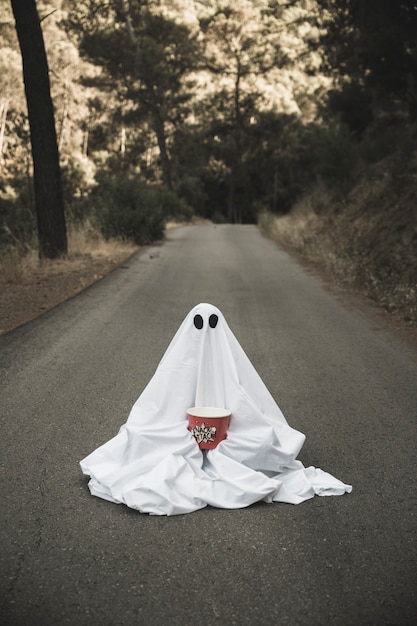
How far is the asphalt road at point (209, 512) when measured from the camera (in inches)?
127

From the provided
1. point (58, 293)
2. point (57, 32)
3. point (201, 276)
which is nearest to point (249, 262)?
point (201, 276)

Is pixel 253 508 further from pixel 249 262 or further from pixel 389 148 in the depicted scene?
pixel 389 148

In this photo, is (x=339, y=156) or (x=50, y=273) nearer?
(x=50, y=273)

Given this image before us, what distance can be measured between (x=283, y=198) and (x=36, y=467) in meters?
59.7

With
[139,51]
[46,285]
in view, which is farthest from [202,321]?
[139,51]

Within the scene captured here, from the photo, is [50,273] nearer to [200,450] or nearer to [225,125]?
[200,450]

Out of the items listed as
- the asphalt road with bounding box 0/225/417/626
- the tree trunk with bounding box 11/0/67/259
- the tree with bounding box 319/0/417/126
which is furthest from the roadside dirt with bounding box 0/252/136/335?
the tree with bounding box 319/0/417/126

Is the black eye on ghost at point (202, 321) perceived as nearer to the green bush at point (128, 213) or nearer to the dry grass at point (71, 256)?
the dry grass at point (71, 256)

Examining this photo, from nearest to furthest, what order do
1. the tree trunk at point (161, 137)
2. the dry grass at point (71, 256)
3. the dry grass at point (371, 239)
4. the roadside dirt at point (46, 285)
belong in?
the roadside dirt at point (46, 285)
the dry grass at point (371, 239)
the dry grass at point (71, 256)
the tree trunk at point (161, 137)

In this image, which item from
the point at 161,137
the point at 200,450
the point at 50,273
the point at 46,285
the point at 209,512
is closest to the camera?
the point at 209,512

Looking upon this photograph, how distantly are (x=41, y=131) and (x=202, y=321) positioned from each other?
14243mm

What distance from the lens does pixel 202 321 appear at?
4.81m

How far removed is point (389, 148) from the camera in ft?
88.3

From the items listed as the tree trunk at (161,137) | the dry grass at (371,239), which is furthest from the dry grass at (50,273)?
the tree trunk at (161,137)
